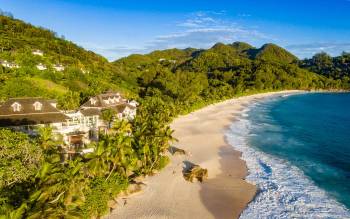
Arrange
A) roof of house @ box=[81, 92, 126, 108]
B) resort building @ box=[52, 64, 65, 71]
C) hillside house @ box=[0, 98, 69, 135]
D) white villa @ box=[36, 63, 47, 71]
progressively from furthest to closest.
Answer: resort building @ box=[52, 64, 65, 71]
white villa @ box=[36, 63, 47, 71]
roof of house @ box=[81, 92, 126, 108]
hillside house @ box=[0, 98, 69, 135]

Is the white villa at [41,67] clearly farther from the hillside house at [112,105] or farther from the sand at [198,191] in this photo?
the sand at [198,191]

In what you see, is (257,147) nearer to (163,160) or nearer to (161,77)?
(163,160)

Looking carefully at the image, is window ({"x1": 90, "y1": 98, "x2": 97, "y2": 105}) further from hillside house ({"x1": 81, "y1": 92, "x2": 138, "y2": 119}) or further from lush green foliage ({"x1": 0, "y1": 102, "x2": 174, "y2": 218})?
lush green foliage ({"x1": 0, "y1": 102, "x2": 174, "y2": 218})

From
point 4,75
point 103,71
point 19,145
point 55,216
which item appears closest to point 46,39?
point 103,71

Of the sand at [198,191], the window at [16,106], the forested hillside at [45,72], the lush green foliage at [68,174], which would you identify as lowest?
the sand at [198,191]

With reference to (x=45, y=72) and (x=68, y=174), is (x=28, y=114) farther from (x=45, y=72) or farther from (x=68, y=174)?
(x=45, y=72)

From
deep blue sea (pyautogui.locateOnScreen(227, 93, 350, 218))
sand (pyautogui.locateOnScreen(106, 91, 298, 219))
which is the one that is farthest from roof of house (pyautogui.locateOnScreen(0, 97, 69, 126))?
deep blue sea (pyautogui.locateOnScreen(227, 93, 350, 218))

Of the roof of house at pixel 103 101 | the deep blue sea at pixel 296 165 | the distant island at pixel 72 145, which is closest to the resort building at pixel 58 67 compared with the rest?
the distant island at pixel 72 145
